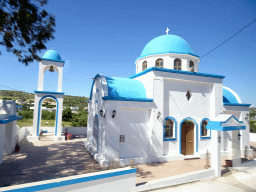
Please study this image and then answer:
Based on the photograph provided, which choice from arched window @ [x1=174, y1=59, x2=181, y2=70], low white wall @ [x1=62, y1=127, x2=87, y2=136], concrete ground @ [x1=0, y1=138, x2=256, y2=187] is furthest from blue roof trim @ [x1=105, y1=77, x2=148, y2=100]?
low white wall @ [x1=62, y1=127, x2=87, y2=136]

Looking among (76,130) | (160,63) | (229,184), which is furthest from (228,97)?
(76,130)

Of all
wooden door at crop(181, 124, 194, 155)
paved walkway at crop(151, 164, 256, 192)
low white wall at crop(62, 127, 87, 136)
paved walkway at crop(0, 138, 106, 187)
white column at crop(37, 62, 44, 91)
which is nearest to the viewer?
paved walkway at crop(151, 164, 256, 192)

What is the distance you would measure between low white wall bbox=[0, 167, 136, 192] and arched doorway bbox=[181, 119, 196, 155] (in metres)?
6.20

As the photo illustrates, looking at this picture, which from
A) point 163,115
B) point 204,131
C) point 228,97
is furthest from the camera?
point 228,97

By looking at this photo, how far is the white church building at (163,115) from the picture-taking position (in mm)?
9078

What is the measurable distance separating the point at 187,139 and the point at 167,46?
7.39 meters

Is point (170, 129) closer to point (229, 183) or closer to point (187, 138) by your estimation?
point (187, 138)

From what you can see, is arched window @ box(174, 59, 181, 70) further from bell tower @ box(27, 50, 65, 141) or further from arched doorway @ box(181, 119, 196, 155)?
bell tower @ box(27, 50, 65, 141)

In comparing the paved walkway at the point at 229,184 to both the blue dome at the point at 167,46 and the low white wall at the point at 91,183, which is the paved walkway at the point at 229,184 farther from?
the blue dome at the point at 167,46

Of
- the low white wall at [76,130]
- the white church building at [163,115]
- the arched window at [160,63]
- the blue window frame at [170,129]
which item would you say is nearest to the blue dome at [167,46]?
the white church building at [163,115]

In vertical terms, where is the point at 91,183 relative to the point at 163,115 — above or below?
below

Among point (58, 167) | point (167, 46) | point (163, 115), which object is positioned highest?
point (167, 46)

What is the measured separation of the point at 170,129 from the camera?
10680 mm

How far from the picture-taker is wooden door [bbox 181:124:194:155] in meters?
11.0
